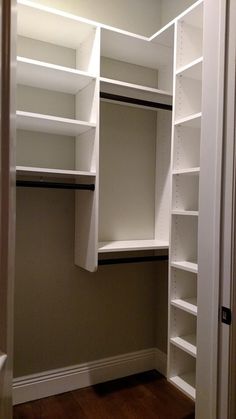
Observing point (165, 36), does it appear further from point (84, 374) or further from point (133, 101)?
point (84, 374)

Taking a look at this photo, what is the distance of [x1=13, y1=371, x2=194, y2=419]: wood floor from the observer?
202cm

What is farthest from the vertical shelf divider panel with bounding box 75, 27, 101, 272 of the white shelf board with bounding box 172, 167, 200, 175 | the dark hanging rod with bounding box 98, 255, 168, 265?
the white shelf board with bounding box 172, 167, 200, 175

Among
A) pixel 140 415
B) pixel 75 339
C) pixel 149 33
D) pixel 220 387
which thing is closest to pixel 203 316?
pixel 220 387

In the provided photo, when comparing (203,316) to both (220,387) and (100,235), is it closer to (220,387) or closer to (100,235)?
(220,387)

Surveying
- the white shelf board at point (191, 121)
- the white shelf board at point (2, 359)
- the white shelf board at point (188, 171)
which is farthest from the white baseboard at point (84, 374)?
the white shelf board at point (191, 121)

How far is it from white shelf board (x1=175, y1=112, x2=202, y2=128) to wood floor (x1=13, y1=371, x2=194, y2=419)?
1.84 meters

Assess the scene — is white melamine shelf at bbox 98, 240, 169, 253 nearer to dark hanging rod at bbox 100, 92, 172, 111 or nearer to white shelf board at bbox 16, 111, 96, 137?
white shelf board at bbox 16, 111, 96, 137

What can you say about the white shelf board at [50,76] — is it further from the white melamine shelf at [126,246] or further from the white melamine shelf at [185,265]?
the white melamine shelf at [185,265]

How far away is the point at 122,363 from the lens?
8.22 ft

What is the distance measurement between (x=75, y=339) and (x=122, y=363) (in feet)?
1.53

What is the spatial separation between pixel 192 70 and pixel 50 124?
90cm

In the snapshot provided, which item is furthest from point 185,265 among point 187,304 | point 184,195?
point 184,195

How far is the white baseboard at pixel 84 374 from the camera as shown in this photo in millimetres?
2147

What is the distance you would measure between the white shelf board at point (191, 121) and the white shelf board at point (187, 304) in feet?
3.41
